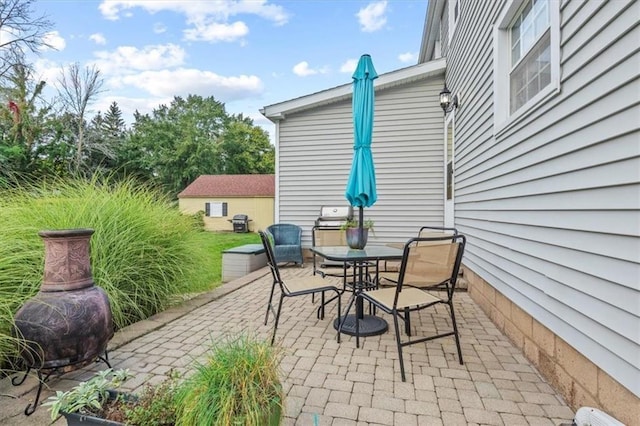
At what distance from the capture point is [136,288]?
346 cm

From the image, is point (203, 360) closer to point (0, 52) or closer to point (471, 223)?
point (471, 223)

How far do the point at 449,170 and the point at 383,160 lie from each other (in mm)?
1313

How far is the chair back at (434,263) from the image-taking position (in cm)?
258

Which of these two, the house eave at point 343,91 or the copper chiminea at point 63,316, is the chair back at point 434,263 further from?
the house eave at point 343,91

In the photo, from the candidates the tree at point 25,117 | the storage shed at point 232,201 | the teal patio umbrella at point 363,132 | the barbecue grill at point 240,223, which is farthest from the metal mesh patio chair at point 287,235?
the storage shed at point 232,201

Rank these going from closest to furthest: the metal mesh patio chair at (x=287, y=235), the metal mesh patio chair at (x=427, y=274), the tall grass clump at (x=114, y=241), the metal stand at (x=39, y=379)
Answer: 1. the metal stand at (x=39, y=379)
2. the metal mesh patio chair at (x=427, y=274)
3. the tall grass clump at (x=114, y=241)
4. the metal mesh patio chair at (x=287, y=235)

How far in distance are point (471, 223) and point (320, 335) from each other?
263 centimetres

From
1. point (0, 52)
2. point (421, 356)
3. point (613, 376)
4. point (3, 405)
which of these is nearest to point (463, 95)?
point (421, 356)

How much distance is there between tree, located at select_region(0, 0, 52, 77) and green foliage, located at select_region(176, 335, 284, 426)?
14.7 meters

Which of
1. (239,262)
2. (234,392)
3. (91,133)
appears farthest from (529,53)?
(91,133)

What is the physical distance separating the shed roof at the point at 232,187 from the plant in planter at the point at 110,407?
1807cm

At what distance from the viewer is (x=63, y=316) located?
2006 millimetres

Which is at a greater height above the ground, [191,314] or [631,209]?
[631,209]

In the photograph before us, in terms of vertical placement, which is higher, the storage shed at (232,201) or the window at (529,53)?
the window at (529,53)
